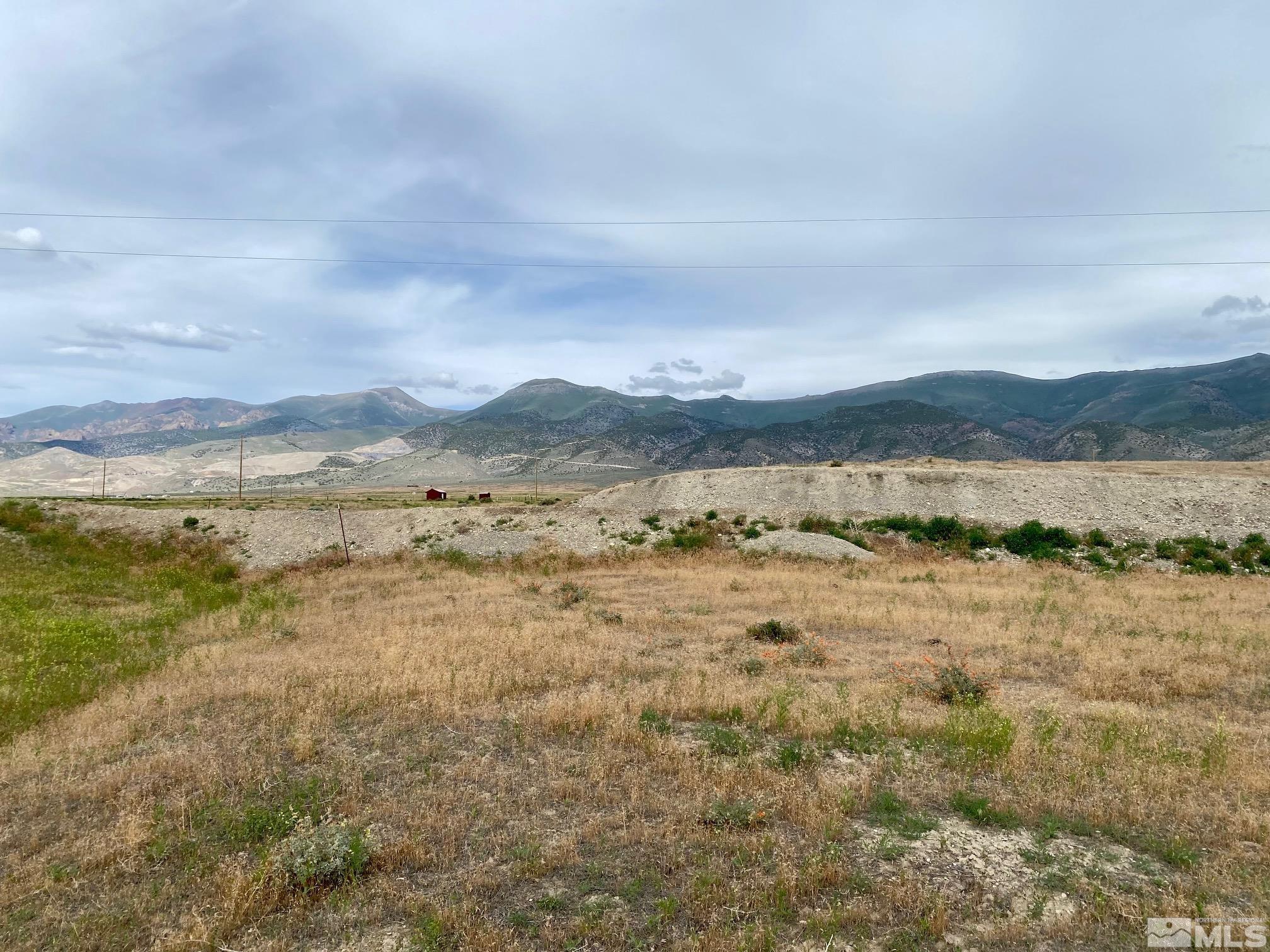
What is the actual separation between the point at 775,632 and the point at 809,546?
62.2 feet

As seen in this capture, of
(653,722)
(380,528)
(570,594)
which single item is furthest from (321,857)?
(380,528)

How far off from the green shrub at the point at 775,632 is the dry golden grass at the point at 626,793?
99 cm

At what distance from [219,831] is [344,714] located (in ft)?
13.1

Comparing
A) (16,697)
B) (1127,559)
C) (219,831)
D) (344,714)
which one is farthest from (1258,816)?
(1127,559)

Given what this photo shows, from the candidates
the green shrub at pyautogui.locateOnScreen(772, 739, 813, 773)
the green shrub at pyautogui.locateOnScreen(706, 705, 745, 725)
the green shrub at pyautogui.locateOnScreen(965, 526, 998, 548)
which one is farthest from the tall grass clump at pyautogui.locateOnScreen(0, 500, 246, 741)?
the green shrub at pyautogui.locateOnScreen(965, 526, 998, 548)

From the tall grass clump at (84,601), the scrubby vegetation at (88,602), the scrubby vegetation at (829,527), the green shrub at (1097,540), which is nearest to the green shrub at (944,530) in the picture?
the scrubby vegetation at (829,527)

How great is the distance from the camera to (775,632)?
1769 cm

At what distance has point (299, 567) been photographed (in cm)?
3569

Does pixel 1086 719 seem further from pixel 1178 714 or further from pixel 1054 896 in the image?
pixel 1054 896

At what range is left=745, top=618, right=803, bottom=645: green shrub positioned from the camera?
17438 mm

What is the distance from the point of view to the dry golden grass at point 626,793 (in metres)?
6.03

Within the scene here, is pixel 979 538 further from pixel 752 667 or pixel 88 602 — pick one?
pixel 88 602

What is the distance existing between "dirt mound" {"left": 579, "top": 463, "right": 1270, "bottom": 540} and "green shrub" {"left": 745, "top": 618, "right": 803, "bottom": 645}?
90.9 feet

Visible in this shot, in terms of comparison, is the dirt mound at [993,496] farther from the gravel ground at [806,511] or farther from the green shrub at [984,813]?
the green shrub at [984,813]
